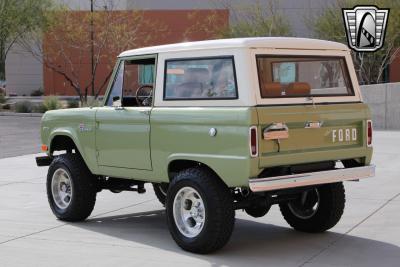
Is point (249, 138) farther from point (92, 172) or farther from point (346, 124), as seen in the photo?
point (92, 172)

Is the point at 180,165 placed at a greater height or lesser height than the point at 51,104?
lesser

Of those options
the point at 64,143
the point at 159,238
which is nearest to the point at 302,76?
the point at 159,238

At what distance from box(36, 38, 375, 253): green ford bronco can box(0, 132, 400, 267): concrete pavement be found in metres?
0.29

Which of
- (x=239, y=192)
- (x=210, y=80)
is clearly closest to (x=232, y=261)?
(x=239, y=192)

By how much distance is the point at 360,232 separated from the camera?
25.0 ft

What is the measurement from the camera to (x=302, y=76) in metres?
7.16

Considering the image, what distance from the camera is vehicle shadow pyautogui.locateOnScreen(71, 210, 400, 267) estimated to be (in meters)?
6.47

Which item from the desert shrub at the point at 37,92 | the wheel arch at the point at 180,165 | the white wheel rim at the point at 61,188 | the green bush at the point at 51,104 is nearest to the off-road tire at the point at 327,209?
the wheel arch at the point at 180,165

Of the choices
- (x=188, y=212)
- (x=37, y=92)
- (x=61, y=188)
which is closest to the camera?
(x=188, y=212)

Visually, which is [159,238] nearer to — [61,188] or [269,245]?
[269,245]

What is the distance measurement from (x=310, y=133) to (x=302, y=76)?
705 mm

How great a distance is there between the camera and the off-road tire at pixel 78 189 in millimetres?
8211

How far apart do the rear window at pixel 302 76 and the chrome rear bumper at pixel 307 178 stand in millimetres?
791

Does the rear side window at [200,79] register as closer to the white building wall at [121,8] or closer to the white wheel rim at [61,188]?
the white wheel rim at [61,188]
